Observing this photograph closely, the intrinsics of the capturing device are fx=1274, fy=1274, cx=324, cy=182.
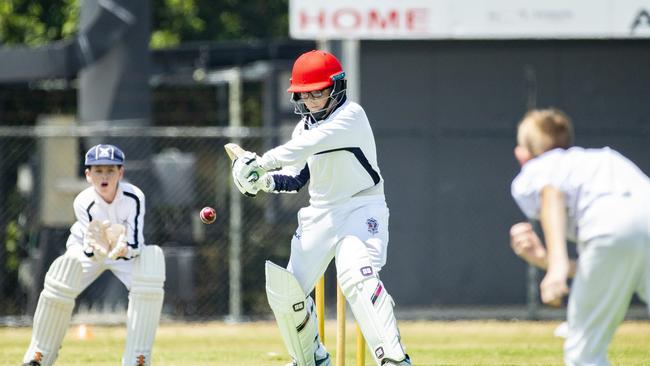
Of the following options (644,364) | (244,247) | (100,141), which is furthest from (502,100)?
(644,364)

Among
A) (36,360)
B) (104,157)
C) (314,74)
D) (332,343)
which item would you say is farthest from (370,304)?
(332,343)

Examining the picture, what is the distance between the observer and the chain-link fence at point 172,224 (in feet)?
52.2

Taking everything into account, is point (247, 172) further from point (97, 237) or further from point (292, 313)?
point (97, 237)

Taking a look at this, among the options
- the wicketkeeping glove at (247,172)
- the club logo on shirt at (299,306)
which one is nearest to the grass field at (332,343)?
the club logo on shirt at (299,306)

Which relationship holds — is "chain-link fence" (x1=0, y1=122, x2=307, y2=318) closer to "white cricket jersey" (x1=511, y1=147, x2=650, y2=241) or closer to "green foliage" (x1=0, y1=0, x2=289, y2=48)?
"green foliage" (x1=0, y1=0, x2=289, y2=48)

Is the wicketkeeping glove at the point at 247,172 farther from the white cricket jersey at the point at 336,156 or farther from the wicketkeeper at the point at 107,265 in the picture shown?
the wicketkeeper at the point at 107,265

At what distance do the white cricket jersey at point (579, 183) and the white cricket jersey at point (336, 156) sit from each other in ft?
6.44

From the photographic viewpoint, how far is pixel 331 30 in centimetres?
1505

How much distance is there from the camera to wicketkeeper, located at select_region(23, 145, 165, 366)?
29.6ft

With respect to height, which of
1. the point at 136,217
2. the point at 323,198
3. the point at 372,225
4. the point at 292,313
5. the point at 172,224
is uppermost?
the point at 323,198

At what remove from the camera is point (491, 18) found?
15297 millimetres

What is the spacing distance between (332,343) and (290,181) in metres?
4.24

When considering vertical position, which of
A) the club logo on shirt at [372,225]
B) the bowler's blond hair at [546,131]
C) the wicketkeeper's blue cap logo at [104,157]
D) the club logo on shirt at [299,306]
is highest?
the bowler's blond hair at [546,131]

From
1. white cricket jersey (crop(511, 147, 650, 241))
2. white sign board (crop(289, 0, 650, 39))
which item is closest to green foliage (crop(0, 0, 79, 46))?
white sign board (crop(289, 0, 650, 39))
